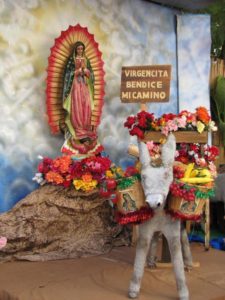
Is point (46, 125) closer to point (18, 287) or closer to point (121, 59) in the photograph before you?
point (121, 59)

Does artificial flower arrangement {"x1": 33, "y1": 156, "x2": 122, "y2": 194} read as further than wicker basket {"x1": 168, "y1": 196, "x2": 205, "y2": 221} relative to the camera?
Yes

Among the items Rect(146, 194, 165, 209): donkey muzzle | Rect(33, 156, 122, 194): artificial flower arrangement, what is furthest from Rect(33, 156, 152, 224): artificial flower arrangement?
Rect(146, 194, 165, 209): donkey muzzle

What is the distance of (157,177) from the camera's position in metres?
3.56

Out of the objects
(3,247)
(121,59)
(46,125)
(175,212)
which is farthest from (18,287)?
(121,59)

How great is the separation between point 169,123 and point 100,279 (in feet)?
5.37

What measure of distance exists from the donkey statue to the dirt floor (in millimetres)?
210

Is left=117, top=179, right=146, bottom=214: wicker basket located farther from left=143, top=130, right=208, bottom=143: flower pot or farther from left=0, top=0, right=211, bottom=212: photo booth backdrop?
left=0, top=0, right=211, bottom=212: photo booth backdrop

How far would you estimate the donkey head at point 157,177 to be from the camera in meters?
3.50

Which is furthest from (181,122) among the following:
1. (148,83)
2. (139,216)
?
(139,216)

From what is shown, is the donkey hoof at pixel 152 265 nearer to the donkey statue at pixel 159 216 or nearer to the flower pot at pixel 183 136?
the donkey statue at pixel 159 216

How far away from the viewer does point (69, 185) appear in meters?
5.44

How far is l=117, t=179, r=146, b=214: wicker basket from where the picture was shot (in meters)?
3.71

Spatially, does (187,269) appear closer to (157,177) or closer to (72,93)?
(157,177)

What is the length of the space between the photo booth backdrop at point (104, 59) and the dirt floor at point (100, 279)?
1.11m
